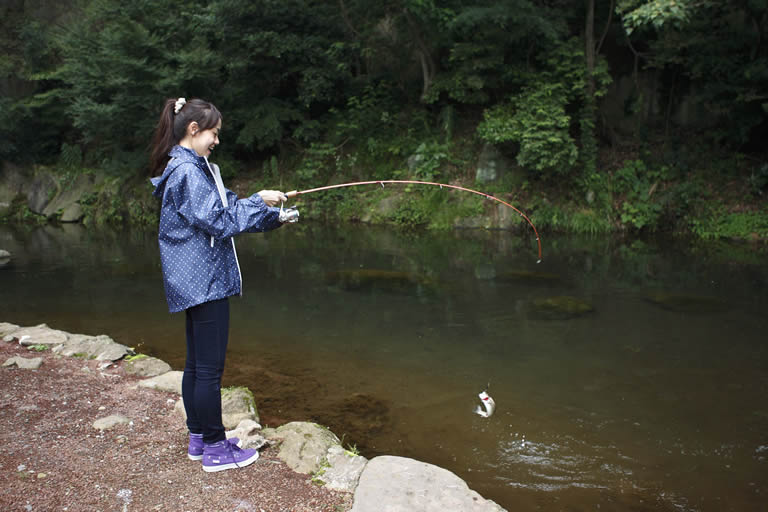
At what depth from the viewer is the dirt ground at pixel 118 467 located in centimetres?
258

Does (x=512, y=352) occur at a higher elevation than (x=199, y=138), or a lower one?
lower

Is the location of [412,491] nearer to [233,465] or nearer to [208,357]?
[233,465]

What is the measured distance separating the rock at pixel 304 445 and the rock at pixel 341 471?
0.14 ft

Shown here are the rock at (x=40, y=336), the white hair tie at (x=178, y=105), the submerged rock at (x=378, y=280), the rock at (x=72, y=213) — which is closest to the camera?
the white hair tie at (x=178, y=105)

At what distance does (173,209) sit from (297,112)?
1419 centimetres

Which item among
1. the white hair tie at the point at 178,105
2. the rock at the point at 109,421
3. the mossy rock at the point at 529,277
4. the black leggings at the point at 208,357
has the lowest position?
the rock at the point at 109,421

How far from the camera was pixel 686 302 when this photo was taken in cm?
693

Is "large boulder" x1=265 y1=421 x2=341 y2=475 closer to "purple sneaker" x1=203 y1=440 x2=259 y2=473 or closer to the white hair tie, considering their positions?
"purple sneaker" x1=203 y1=440 x2=259 y2=473

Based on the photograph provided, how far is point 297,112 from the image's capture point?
1623cm

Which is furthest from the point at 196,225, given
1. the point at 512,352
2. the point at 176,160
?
the point at 512,352

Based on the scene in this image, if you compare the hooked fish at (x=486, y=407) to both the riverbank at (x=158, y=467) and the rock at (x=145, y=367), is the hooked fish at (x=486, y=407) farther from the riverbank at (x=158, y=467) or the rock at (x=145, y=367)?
the rock at (x=145, y=367)

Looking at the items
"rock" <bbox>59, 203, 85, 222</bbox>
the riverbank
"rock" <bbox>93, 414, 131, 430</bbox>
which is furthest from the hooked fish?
"rock" <bbox>59, 203, 85, 222</bbox>

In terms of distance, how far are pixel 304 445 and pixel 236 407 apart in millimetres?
833

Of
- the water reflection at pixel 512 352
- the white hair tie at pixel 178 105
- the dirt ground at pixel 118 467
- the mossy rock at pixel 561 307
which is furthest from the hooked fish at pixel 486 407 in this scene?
the white hair tie at pixel 178 105
